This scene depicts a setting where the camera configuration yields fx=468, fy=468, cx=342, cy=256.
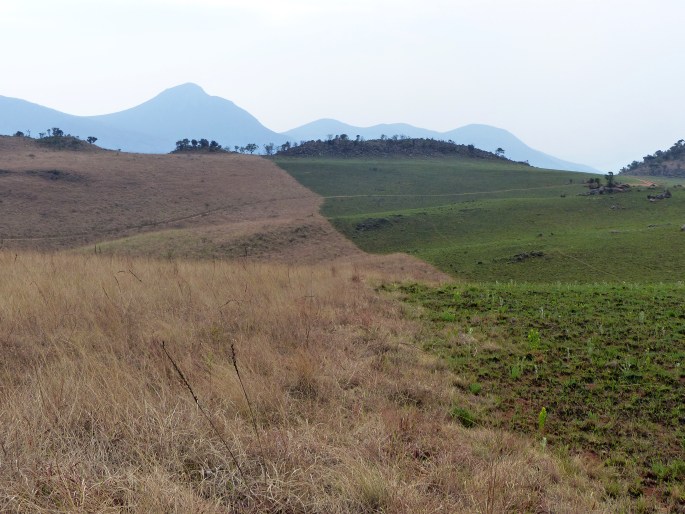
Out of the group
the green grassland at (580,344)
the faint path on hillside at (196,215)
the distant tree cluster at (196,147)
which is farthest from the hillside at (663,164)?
the distant tree cluster at (196,147)

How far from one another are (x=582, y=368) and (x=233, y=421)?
5.02m

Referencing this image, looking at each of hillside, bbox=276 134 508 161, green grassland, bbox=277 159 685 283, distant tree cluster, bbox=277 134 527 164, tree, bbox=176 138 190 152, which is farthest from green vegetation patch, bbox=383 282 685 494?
tree, bbox=176 138 190 152

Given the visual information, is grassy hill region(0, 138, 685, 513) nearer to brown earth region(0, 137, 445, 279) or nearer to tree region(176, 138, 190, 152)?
brown earth region(0, 137, 445, 279)

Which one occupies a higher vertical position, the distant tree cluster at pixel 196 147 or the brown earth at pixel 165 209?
the distant tree cluster at pixel 196 147

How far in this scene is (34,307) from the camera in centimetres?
627

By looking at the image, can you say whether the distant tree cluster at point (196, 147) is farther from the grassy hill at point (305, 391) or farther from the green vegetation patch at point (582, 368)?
the green vegetation patch at point (582, 368)

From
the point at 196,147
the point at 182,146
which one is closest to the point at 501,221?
the point at 196,147

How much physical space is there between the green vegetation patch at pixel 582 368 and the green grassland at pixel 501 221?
10.8 meters

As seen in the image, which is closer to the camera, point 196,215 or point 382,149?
point 196,215

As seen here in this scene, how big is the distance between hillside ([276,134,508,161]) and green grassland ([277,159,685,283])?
924 cm

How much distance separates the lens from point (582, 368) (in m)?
6.46

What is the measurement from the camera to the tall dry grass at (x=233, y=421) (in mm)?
2799

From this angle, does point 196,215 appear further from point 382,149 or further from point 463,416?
point 382,149

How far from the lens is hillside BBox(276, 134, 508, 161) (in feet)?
251
